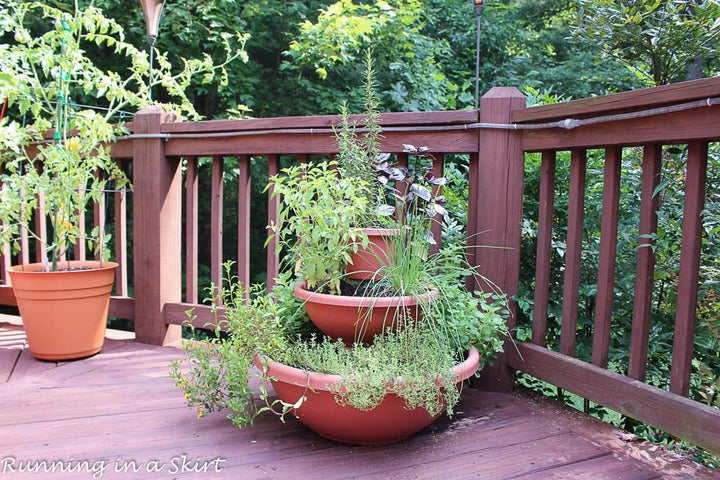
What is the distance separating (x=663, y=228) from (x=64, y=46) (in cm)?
247

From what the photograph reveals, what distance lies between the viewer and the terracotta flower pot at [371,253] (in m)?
1.72

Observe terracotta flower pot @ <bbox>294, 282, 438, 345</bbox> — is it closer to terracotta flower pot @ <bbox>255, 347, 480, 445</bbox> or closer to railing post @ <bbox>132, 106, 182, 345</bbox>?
terracotta flower pot @ <bbox>255, 347, 480, 445</bbox>

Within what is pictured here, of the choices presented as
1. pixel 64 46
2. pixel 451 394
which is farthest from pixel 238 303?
pixel 64 46

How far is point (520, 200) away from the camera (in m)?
2.04

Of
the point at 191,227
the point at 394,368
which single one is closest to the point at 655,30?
the point at 394,368

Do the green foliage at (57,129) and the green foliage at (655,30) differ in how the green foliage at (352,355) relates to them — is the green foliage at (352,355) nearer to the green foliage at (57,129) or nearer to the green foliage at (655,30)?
the green foliage at (57,129)

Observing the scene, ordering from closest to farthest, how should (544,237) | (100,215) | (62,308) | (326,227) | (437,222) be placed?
(326,227)
(544,237)
(437,222)
(62,308)
(100,215)

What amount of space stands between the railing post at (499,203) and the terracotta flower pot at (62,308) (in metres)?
1.62

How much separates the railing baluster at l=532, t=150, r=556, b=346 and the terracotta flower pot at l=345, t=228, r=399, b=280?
56cm

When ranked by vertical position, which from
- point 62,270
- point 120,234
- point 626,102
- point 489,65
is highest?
point 489,65

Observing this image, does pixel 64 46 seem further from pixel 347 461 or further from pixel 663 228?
pixel 663 228

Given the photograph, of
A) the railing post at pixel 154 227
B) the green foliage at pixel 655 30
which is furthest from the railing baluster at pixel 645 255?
the railing post at pixel 154 227

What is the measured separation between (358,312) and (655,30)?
5.60 feet

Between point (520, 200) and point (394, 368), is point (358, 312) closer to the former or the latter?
point (394, 368)
